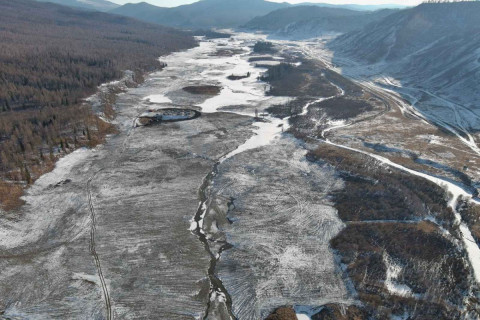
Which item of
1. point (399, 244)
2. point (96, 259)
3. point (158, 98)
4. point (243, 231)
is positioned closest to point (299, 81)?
point (158, 98)

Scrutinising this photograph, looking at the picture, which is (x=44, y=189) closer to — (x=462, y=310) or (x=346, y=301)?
(x=346, y=301)

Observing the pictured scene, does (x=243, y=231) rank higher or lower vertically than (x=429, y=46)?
lower

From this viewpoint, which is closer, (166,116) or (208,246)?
(208,246)

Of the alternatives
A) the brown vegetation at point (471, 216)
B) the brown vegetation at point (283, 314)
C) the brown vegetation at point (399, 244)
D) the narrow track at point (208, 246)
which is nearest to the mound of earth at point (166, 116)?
the narrow track at point (208, 246)

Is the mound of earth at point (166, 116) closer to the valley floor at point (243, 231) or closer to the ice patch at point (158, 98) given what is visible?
the ice patch at point (158, 98)

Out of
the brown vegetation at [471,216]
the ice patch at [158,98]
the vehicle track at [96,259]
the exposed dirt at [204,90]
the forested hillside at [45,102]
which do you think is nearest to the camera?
the vehicle track at [96,259]

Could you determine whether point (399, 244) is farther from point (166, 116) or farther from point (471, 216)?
point (166, 116)

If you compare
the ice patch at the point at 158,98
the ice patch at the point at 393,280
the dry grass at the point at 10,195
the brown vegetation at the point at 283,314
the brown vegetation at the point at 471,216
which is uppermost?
the brown vegetation at the point at 471,216

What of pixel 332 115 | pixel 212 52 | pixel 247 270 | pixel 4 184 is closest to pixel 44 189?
pixel 4 184
